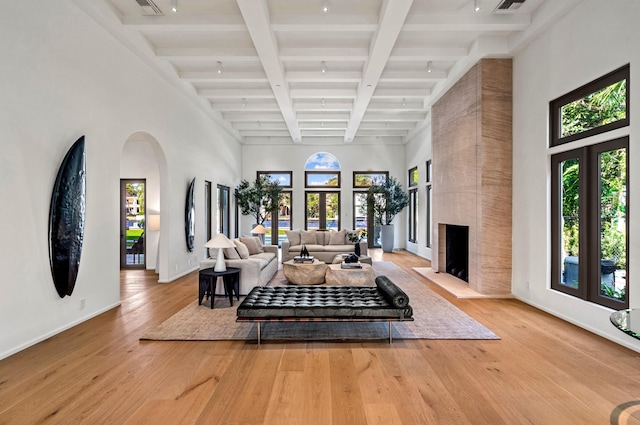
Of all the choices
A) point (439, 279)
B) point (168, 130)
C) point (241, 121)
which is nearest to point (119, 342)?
point (168, 130)

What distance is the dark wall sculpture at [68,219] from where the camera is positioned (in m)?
3.72

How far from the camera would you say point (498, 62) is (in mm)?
5473

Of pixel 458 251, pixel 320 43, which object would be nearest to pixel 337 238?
pixel 458 251

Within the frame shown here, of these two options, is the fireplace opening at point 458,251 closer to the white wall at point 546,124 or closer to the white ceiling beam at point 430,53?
the white wall at point 546,124

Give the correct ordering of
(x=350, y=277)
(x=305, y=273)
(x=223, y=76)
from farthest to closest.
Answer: (x=223, y=76) → (x=305, y=273) → (x=350, y=277)

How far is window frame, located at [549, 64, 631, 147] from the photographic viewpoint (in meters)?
3.49

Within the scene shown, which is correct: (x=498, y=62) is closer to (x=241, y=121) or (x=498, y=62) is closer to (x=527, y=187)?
(x=527, y=187)

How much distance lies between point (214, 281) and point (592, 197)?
480cm

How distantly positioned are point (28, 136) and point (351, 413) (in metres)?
3.88

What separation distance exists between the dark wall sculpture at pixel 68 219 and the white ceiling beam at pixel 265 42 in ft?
8.21

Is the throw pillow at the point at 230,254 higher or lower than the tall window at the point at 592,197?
lower

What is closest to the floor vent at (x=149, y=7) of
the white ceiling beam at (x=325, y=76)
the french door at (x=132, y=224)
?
the white ceiling beam at (x=325, y=76)

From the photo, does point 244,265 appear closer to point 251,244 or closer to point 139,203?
point 251,244

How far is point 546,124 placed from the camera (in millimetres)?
4629
